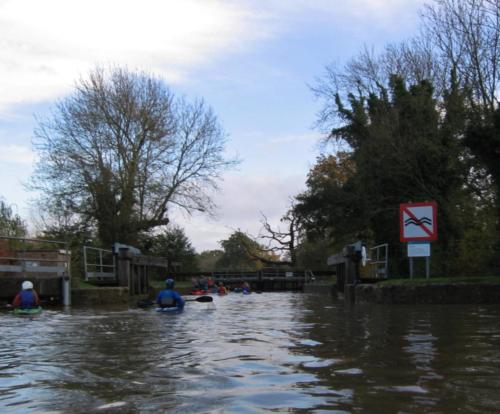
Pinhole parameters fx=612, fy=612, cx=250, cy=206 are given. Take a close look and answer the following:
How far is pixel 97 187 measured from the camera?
3316 cm

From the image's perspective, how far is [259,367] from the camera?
262 inches

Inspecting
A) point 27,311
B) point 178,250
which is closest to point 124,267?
point 27,311

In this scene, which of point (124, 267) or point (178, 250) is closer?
point (124, 267)

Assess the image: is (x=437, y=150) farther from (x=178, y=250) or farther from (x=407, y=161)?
(x=178, y=250)

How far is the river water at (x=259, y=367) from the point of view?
487 cm

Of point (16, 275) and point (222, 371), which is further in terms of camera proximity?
point (16, 275)

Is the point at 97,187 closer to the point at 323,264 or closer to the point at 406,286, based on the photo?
the point at 406,286

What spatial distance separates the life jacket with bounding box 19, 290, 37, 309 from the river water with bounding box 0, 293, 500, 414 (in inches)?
168

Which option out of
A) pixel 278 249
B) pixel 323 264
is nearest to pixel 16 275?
pixel 323 264

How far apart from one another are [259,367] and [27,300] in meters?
10.9

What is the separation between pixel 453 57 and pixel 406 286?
10525mm

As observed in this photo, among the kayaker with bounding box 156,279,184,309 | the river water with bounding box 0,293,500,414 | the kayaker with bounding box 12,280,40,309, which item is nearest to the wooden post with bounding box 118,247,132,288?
the kayaker with bounding box 156,279,184,309

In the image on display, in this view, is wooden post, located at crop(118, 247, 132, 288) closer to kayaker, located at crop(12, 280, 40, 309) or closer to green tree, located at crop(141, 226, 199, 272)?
kayaker, located at crop(12, 280, 40, 309)

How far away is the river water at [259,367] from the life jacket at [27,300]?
14.0 ft
